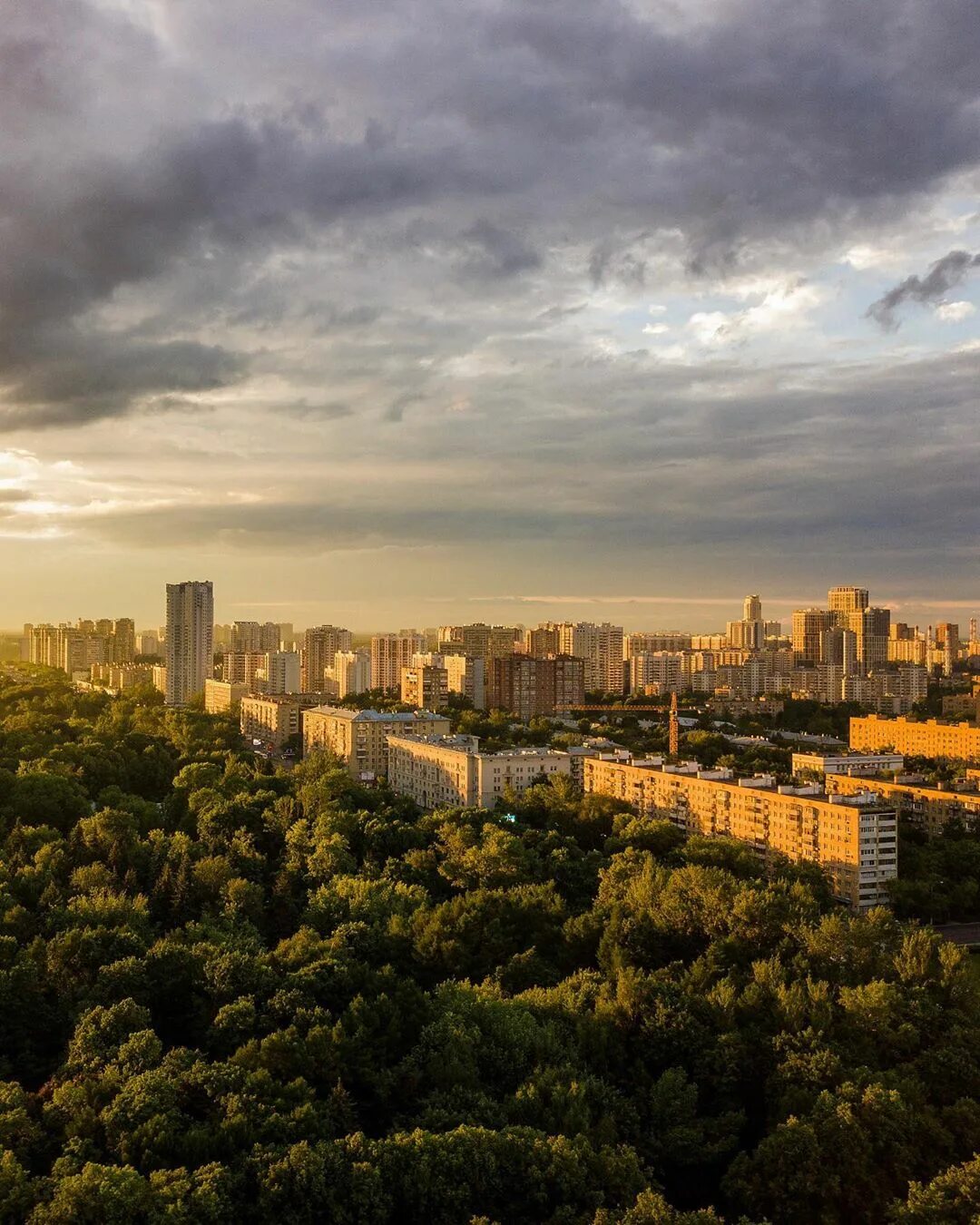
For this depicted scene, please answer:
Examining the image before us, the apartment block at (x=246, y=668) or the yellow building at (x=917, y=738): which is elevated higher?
the apartment block at (x=246, y=668)

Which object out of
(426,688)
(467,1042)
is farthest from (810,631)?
(467,1042)

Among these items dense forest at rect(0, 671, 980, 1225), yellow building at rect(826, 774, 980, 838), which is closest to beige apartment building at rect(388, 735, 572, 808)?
yellow building at rect(826, 774, 980, 838)

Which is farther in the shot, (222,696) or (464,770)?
(222,696)

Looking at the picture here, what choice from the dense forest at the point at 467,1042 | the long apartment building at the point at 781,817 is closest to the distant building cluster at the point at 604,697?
the long apartment building at the point at 781,817

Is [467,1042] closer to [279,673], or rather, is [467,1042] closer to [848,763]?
[848,763]

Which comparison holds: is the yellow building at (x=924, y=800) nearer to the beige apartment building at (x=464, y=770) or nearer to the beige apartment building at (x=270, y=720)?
the beige apartment building at (x=464, y=770)
